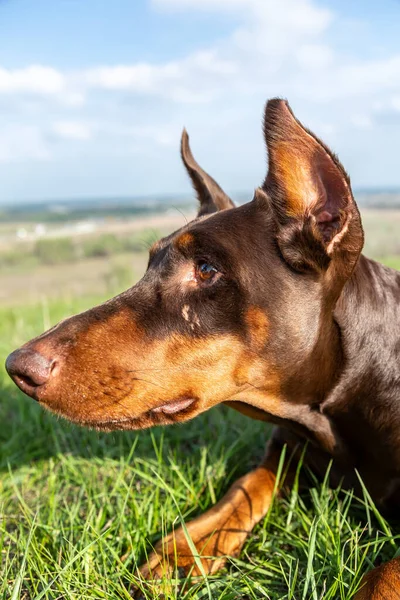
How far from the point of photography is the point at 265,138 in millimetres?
2512

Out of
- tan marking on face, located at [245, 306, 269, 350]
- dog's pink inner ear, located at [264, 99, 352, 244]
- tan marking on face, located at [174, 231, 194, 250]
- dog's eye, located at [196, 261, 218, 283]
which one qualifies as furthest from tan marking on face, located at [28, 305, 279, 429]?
dog's pink inner ear, located at [264, 99, 352, 244]

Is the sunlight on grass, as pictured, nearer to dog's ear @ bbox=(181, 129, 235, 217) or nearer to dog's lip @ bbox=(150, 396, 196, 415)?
dog's lip @ bbox=(150, 396, 196, 415)

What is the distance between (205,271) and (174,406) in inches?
24.6

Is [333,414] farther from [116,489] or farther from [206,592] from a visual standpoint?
[116,489]

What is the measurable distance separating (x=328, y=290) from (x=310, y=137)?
2.24ft

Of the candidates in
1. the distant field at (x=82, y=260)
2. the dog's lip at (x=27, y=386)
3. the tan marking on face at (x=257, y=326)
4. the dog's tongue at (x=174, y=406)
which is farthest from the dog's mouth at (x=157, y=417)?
the distant field at (x=82, y=260)

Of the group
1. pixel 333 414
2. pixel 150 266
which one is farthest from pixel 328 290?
pixel 150 266

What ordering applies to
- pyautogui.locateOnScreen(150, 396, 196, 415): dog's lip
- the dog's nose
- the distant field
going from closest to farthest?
the dog's nose → pyautogui.locateOnScreen(150, 396, 196, 415): dog's lip → the distant field

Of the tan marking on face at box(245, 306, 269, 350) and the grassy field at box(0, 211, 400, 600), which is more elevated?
the tan marking on face at box(245, 306, 269, 350)

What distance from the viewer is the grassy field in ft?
8.16

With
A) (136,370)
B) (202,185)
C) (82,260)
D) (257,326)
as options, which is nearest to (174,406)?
(136,370)

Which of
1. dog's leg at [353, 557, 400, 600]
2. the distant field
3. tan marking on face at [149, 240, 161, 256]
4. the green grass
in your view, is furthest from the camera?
the distant field

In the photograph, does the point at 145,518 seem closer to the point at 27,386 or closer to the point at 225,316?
the point at 27,386

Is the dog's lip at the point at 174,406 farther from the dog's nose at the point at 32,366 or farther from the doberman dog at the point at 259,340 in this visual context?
the dog's nose at the point at 32,366
